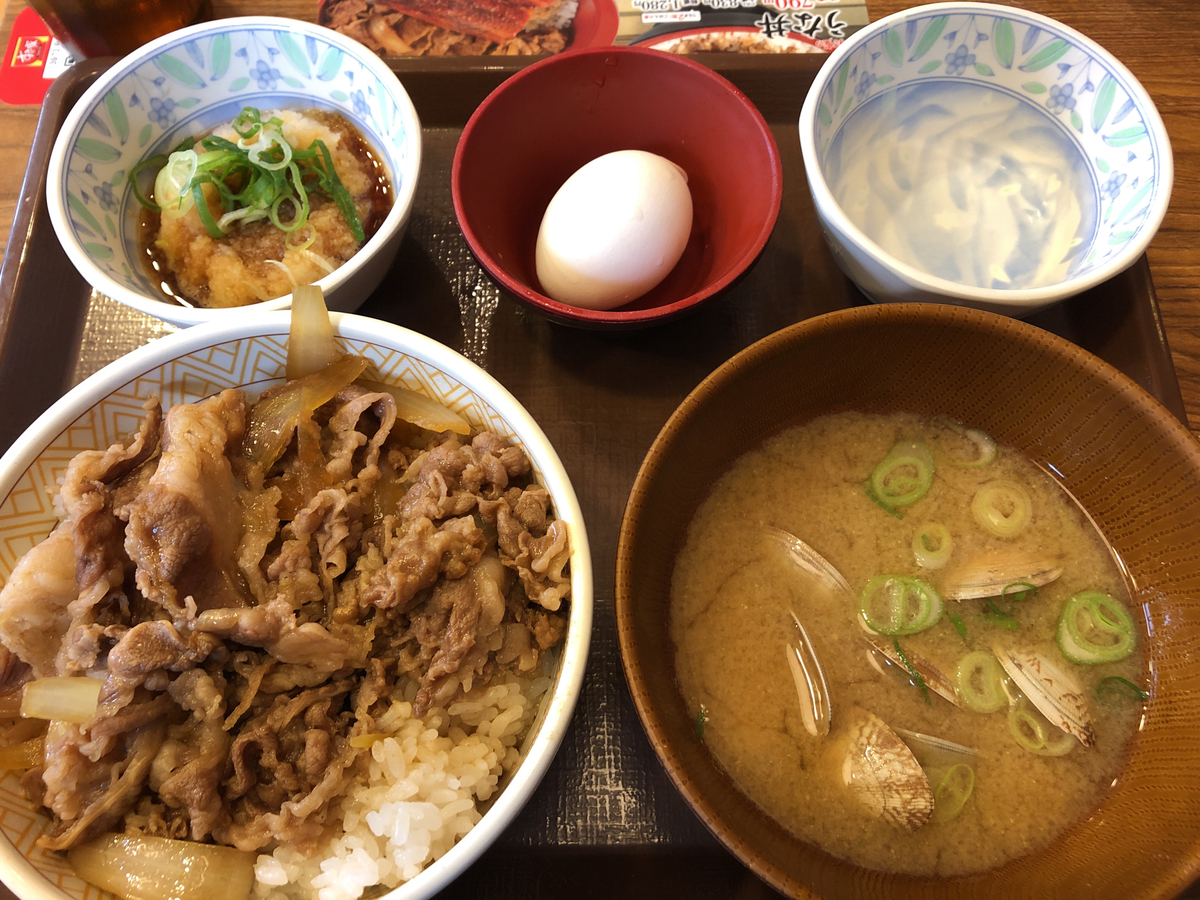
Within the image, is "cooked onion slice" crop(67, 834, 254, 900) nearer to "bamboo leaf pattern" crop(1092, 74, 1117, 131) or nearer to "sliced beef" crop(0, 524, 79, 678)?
"sliced beef" crop(0, 524, 79, 678)

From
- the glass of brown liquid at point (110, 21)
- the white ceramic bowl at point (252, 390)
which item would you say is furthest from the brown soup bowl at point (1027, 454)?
the glass of brown liquid at point (110, 21)

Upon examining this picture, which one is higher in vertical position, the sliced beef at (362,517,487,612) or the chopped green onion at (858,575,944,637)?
the sliced beef at (362,517,487,612)

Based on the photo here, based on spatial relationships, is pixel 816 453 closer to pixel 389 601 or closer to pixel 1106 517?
pixel 1106 517

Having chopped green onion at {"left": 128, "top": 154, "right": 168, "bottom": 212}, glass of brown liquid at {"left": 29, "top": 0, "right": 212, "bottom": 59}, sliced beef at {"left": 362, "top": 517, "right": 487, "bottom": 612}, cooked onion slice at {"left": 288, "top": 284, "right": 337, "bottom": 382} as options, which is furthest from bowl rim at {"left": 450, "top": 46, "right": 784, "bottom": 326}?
glass of brown liquid at {"left": 29, "top": 0, "right": 212, "bottom": 59}

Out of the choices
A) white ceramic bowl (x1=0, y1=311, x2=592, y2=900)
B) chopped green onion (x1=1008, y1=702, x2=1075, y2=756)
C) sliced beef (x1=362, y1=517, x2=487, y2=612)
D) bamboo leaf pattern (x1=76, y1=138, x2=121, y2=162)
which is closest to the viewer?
white ceramic bowl (x1=0, y1=311, x2=592, y2=900)

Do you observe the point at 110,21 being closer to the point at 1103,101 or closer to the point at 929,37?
the point at 929,37

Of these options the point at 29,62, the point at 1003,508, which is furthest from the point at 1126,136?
the point at 29,62
